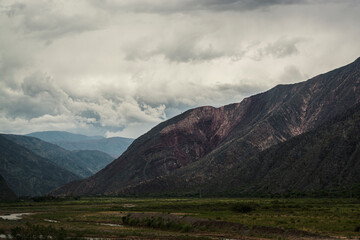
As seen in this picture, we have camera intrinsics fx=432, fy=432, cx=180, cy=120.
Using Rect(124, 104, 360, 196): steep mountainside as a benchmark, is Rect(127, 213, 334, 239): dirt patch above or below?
below

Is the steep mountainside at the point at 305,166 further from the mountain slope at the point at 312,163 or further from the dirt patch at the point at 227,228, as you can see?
the dirt patch at the point at 227,228

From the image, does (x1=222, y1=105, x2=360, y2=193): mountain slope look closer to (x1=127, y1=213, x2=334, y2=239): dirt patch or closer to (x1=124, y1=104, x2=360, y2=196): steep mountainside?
(x1=124, y1=104, x2=360, y2=196): steep mountainside

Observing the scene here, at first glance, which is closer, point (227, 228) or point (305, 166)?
point (227, 228)

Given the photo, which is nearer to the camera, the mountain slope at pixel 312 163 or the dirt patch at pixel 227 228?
the dirt patch at pixel 227 228

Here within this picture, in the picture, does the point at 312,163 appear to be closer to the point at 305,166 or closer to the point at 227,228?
the point at 305,166

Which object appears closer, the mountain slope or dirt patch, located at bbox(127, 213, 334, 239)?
dirt patch, located at bbox(127, 213, 334, 239)

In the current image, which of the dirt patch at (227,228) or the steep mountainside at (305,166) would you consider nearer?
the dirt patch at (227,228)

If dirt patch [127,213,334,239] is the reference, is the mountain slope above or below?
above

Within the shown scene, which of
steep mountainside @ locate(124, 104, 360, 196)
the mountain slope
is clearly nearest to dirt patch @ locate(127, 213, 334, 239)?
steep mountainside @ locate(124, 104, 360, 196)

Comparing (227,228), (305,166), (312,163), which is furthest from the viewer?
(305,166)

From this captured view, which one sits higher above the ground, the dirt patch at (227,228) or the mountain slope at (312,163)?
the mountain slope at (312,163)

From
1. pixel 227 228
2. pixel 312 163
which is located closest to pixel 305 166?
pixel 312 163

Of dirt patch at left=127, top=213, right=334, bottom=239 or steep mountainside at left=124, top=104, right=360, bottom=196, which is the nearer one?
dirt patch at left=127, top=213, right=334, bottom=239

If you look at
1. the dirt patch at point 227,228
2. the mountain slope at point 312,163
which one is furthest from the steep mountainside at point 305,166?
the dirt patch at point 227,228
